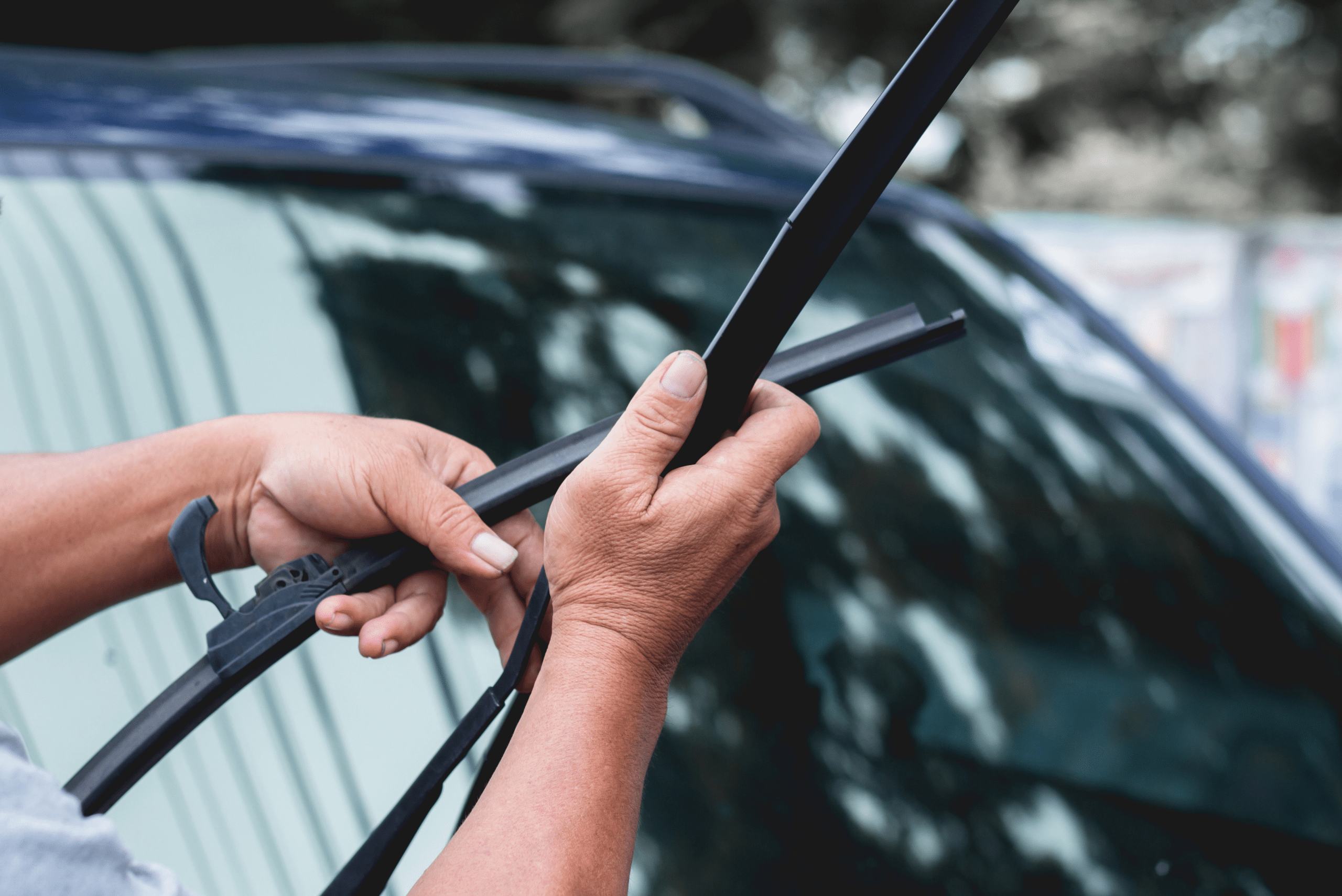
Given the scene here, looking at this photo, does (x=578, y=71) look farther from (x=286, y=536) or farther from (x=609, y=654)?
(x=609, y=654)

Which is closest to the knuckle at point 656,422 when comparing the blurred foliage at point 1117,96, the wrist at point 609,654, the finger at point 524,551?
the wrist at point 609,654

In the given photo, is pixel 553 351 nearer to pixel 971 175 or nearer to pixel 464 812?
pixel 464 812

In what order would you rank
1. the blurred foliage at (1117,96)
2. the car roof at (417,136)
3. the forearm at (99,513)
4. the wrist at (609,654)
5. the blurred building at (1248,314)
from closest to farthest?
the wrist at (609,654) → the forearm at (99,513) → the car roof at (417,136) → the blurred building at (1248,314) → the blurred foliage at (1117,96)

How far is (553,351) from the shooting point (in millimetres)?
1363

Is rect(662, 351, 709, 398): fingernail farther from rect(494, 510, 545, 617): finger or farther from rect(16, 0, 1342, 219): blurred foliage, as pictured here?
rect(16, 0, 1342, 219): blurred foliage

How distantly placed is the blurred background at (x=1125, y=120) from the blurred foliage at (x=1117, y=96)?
32 mm

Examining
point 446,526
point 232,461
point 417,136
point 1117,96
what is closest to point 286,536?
point 232,461

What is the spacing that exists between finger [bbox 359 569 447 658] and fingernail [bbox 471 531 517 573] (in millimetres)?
89

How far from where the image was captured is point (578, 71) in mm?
2252

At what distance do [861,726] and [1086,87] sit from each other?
17299mm

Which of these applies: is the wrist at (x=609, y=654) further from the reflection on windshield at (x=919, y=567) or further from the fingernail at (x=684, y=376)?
the reflection on windshield at (x=919, y=567)

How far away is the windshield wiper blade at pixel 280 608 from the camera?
83 cm

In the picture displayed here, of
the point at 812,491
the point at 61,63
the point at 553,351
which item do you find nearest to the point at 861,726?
the point at 812,491

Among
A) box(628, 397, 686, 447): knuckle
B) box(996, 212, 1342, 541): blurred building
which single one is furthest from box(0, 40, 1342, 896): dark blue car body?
box(996, 212, 1342, 541): blurred building
